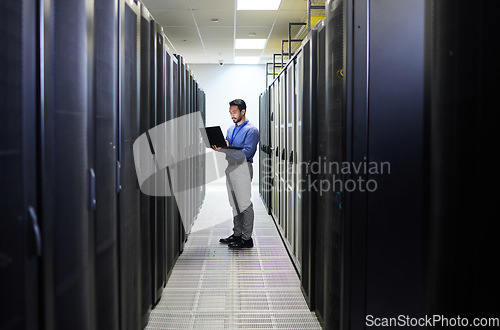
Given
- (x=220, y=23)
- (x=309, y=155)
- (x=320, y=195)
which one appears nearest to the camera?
(x=320, y=195)

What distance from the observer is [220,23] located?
6613 mm

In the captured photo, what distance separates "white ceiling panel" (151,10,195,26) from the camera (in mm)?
5992

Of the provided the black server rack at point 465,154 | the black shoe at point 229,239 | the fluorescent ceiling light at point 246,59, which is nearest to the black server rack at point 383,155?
the black server rack at point 465,154

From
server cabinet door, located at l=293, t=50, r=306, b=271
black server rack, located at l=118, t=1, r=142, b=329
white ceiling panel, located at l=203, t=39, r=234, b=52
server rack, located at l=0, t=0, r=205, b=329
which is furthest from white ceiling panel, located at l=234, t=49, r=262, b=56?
black server rack, located at l=118, t=1, r=142, b=329

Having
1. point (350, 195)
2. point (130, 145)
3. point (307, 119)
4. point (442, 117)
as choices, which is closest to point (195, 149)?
point (307, 119)

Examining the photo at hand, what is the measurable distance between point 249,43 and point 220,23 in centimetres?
156

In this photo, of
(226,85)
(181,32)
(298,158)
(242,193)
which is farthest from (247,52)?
(298,158)

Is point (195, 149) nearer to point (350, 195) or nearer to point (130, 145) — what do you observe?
point (130, 145)

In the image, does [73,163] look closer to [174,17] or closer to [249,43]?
[174,17]

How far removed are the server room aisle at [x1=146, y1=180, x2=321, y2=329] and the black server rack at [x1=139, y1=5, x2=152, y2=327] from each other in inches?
9.6

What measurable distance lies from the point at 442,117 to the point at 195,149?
4.06 metres

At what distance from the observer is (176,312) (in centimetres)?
274

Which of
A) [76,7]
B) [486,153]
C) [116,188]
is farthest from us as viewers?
[116,188]

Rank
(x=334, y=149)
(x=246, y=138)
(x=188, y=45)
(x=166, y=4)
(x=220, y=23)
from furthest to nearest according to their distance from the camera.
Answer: (x=188, y=45) < (x=220, y=23) < (x=166, y=4) < (x=246, y=138) < (x=334, y=149)
